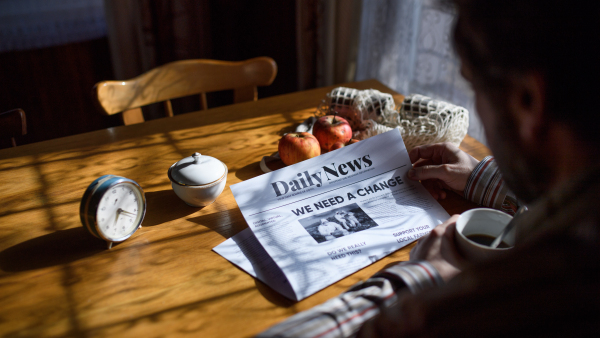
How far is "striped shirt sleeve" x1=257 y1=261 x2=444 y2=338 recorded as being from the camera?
1.61ft

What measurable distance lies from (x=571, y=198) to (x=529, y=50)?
146 mm

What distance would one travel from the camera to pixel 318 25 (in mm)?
2359

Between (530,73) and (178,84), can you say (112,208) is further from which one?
(178,84)

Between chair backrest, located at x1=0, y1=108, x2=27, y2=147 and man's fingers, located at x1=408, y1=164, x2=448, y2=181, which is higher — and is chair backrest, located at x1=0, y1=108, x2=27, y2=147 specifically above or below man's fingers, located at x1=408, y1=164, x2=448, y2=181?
above

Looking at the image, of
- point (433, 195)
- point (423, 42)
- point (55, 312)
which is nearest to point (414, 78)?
point (423, 42)

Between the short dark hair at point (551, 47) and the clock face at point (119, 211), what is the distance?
2.03 feet

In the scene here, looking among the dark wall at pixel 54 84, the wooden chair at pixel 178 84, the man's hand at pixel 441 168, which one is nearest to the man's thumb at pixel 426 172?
the man's hand at pixel 441 168

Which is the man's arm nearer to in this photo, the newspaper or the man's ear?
the newspaper

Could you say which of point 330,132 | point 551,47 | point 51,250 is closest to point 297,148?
point 330,132

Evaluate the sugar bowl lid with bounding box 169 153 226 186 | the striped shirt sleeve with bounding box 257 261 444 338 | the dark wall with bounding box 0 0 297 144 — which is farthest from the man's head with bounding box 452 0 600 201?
the dark wall with bounding box 0 0 297 144

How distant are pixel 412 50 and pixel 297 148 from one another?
1326mm

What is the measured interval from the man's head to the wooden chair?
3.68 feet

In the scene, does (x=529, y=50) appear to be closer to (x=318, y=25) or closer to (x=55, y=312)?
(x=55, y=312)

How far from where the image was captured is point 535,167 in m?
0.41
